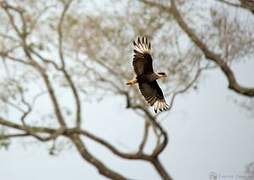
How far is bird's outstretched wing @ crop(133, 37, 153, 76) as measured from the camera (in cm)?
212

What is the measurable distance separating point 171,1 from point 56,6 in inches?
56.9

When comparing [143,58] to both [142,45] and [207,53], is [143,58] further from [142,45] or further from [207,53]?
[207,53]

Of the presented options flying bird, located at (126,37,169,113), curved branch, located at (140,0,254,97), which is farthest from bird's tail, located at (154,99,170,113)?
curved branch, located at (140,0,254,97)

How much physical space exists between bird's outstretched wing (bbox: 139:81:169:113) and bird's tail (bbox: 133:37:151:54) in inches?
4.4

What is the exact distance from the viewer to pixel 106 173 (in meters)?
8.43

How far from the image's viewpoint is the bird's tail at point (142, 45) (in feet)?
7.08

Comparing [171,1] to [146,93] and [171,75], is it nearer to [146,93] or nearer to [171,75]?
[171,75]

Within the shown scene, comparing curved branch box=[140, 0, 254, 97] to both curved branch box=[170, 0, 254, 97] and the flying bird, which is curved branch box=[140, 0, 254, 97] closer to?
curved branch box=[170, 0, 254, 97]

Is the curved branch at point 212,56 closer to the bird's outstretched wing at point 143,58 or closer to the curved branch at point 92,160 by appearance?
the curved branch at point 92,160

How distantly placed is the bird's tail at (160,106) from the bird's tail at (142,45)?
0.18m

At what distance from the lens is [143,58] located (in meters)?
2.17

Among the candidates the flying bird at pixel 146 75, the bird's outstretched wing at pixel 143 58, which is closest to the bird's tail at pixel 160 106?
the flying bird at pixel 146 75

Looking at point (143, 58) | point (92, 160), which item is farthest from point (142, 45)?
point (92, 160)

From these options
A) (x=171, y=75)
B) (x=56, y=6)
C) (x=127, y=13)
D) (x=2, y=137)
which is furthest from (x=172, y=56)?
(x=2, y=137)
